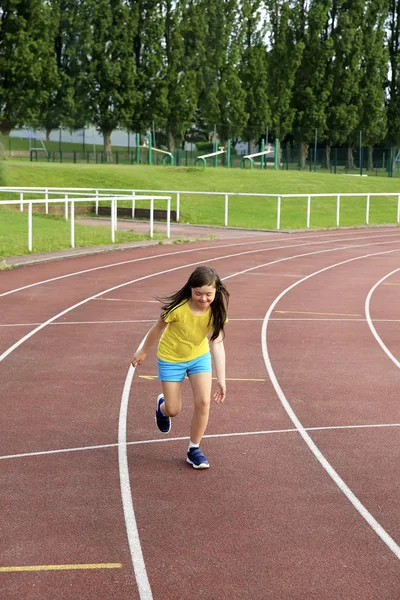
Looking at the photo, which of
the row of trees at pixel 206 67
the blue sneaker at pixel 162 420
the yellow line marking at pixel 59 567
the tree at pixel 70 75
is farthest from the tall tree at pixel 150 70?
the yellow line marking at pixel 59 567

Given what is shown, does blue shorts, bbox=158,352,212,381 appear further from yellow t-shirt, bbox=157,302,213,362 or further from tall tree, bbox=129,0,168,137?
tall tree, bbox=129,0,168,137

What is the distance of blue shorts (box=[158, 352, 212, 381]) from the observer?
6430 mm

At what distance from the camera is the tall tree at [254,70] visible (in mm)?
65312

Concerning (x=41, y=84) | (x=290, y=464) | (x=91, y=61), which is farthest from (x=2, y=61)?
(x=290, y=464)

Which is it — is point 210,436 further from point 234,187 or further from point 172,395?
point 234,187

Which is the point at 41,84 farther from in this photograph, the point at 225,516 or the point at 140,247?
the point at 225,516

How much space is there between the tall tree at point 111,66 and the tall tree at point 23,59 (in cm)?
342

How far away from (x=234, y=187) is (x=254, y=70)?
2167 cm

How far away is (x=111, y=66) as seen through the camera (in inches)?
2395

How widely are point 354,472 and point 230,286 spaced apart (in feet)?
35.6

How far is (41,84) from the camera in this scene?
190ft

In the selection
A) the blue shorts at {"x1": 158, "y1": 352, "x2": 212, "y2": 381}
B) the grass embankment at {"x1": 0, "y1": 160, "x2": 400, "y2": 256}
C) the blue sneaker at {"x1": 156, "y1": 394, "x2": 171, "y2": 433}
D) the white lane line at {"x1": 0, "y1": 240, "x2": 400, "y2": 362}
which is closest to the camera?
the blue shorts at {"x1": 158, "y1": 352, "x2": 212, "y2": 381}

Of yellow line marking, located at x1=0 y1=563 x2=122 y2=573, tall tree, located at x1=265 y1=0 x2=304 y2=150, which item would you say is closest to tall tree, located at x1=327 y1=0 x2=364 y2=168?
tall tree, located at x1=265 y1=0 x2=304 y2=150

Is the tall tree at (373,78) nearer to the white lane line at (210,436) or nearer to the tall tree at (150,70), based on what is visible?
the tall tree at (150,70)
